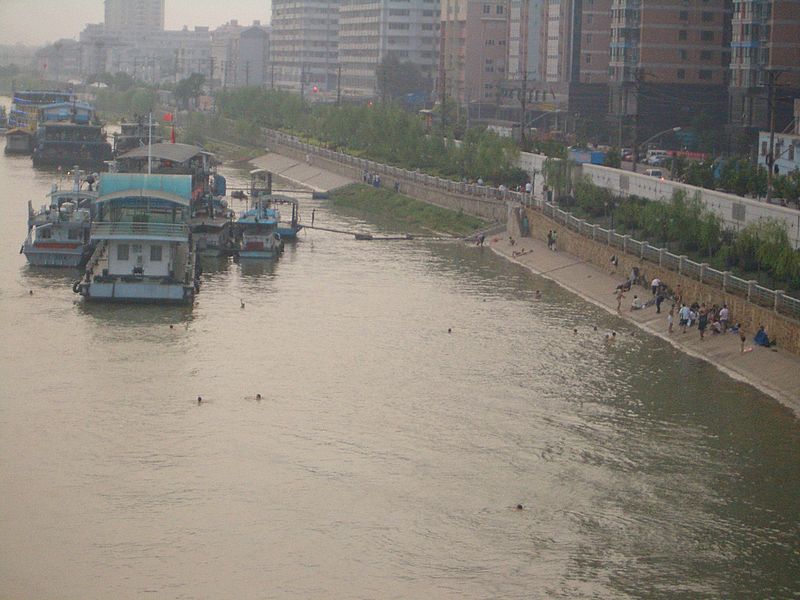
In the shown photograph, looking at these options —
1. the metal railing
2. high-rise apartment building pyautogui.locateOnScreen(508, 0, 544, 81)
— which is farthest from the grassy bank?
high-rise apartment building pyautogui.locateOnScreen(508, 0, 544, 81)

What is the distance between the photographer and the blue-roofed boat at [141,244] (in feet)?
160

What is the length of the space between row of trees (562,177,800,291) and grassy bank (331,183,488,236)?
7.88m

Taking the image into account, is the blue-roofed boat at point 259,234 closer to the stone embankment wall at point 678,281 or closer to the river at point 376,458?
Result: the river at point 376,458

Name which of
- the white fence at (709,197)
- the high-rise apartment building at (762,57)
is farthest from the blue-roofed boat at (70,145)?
the high-rise apartment building at (762,57)

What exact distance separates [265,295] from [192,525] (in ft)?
82.3

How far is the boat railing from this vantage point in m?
49.5

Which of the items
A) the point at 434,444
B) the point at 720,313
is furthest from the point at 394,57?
the point at 434,444

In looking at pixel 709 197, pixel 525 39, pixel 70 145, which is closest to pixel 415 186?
pixel 709 197

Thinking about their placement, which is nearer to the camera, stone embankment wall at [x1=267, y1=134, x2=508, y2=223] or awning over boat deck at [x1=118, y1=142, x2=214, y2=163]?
awning over boat deck at [x1=118, y1=142, x2=214, y2=163]

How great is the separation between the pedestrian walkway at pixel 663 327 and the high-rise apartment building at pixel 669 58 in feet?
116

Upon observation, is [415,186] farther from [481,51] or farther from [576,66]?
[481,51]

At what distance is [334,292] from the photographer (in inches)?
2094

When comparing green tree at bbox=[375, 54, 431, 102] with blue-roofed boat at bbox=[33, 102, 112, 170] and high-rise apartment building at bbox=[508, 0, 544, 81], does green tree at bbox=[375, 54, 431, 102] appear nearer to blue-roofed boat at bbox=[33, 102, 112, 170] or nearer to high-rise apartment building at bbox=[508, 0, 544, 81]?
high-rise apartment building at bbox=[508, 0, 544, 81]

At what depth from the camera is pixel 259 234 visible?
202 ft
